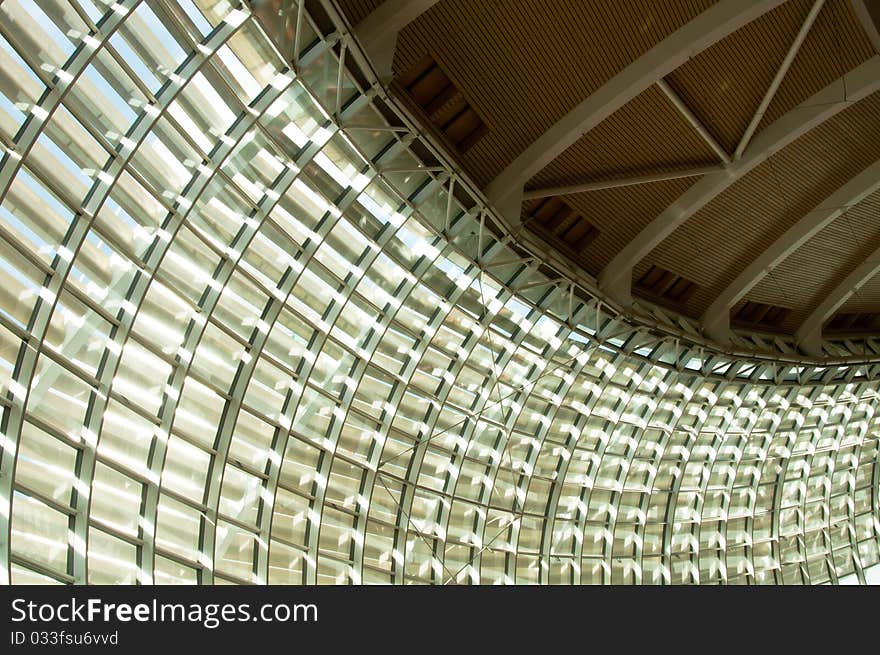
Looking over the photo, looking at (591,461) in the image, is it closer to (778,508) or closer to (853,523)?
(778,508)

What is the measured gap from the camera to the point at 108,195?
1538cm

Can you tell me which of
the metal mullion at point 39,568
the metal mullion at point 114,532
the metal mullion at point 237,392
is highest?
the metal mullion at point 237,392

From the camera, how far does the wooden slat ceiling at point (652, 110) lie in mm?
18641

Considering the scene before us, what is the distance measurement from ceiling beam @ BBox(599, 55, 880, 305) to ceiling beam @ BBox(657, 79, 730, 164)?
0.52 m

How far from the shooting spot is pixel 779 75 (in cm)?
2017

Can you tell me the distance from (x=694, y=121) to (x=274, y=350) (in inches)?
445

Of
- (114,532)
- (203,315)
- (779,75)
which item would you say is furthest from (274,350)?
(779,75)

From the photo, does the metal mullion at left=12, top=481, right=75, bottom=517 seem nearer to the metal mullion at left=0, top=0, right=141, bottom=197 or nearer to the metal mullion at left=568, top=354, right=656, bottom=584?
the metal mullion at left=0, top=0, right=141, bottom=197

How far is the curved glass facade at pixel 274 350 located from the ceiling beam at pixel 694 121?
16.8 feet

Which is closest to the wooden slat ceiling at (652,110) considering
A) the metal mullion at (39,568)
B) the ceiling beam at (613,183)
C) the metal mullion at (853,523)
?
the ceiling beam at (613,183)

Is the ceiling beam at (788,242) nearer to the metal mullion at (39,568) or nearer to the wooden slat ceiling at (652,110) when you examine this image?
the wooden slat ceiling at (652,110)

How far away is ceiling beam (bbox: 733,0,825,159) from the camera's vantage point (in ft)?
63.1

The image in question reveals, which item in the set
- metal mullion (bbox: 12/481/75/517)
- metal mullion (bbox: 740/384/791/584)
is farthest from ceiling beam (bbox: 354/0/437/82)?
metal mullion (bbox: 740/384/791/584)

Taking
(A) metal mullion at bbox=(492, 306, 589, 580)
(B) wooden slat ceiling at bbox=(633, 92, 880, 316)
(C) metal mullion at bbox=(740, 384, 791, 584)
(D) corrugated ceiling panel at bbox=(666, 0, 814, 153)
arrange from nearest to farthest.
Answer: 1. (D) corrugated ceiling panel at bbox=(666, 0, 814, 153)
2. (B) wooden slat ceiling at bbox=(633, 92, 880, 316)
3. (A) metal mullion at bbox=(492, 306, 589, 580)
4. (C) metal mullion at bbox=(740, 384, 791, 584)
